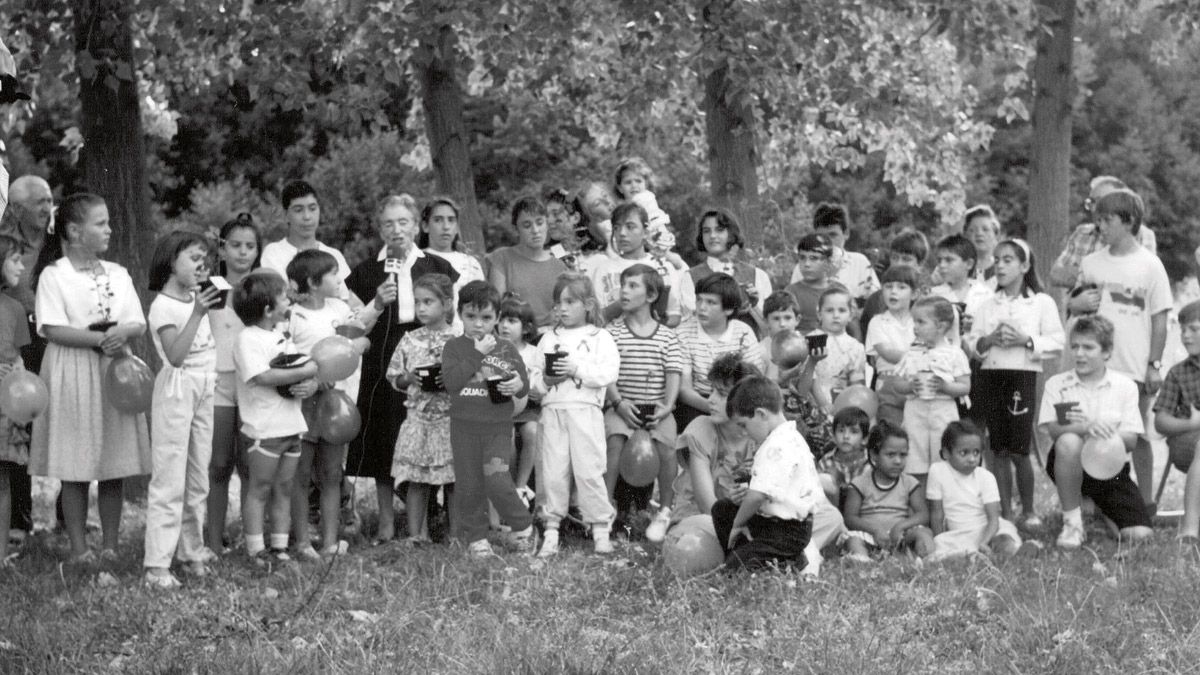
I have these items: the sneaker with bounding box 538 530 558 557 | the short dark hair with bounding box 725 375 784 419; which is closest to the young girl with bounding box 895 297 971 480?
the short dark hair with bounding box 725 375 784 419

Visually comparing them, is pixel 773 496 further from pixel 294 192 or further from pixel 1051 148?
pixel 1051 148

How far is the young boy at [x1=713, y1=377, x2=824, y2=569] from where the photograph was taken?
6773 mm

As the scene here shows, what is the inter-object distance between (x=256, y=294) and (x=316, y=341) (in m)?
0.43

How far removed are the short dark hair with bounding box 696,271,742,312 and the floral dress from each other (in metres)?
1.44

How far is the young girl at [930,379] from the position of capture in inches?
325

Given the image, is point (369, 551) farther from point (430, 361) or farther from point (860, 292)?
point (860, 292)

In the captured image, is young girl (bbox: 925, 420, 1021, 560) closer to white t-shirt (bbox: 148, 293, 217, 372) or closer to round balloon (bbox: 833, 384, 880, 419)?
round balloon (bbox: 833, 384, 880, 419)

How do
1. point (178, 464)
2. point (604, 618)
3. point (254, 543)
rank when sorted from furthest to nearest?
point (254, 543), point (178, 464), point (604, 618)

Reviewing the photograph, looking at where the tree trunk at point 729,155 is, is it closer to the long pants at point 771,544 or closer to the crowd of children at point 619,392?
the crowd of children at point 619,392

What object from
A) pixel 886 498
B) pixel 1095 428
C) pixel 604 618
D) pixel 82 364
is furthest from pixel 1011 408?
pixel 82 364

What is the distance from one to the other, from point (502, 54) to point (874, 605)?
257 inches

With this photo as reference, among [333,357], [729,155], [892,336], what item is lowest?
[333,357]

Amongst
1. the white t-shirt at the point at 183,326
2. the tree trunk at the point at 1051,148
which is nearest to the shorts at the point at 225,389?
the white t-shirt at the point at 183,326

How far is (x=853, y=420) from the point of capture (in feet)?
26.5
